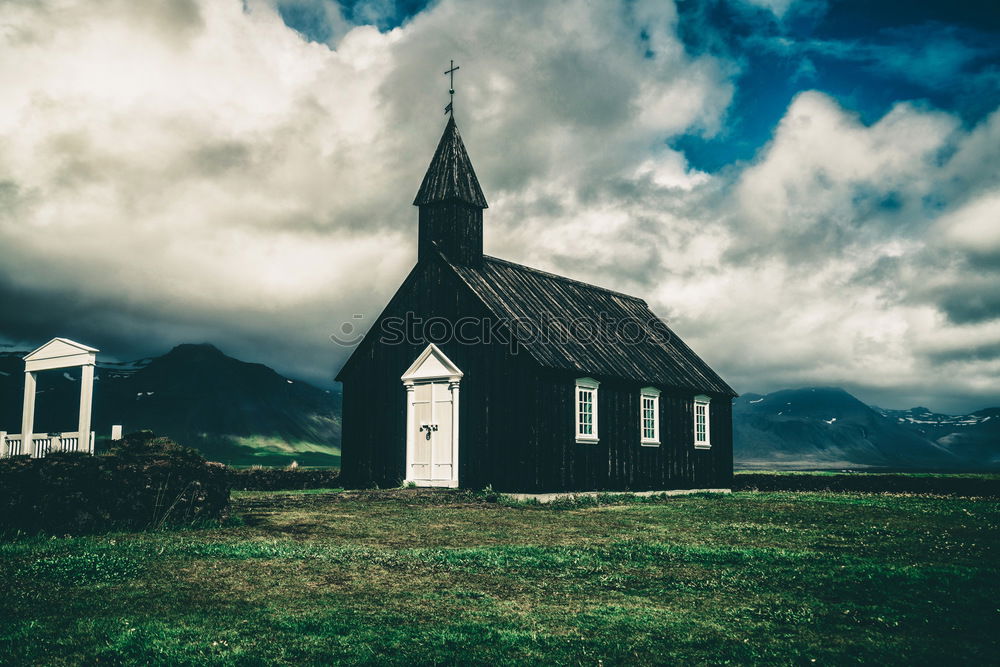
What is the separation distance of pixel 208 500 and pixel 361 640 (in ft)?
31.0

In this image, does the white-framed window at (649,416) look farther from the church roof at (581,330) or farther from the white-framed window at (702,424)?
the white-framed window at (702,424)

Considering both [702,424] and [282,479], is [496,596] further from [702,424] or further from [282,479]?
[702,424]

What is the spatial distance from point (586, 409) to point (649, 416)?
4629mm

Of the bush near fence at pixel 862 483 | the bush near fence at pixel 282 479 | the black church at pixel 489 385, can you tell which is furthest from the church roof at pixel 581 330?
the bush near fence at pixel 282 479

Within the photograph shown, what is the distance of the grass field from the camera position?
764cm

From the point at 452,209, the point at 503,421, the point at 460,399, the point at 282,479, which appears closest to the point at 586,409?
the point at 503,421

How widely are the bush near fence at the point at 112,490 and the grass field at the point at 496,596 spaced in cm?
66

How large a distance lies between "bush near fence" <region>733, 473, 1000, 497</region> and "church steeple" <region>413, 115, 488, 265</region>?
2017 cm

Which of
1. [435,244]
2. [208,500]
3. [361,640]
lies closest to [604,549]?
[361,640]

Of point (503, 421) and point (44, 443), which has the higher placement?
point (503, 421)

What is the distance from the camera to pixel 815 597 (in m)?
10.3

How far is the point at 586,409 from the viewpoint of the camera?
28.0m

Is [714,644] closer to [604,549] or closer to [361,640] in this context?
[361,640]

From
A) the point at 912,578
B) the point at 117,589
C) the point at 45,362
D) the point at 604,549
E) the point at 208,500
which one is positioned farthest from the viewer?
the point at 45,362
